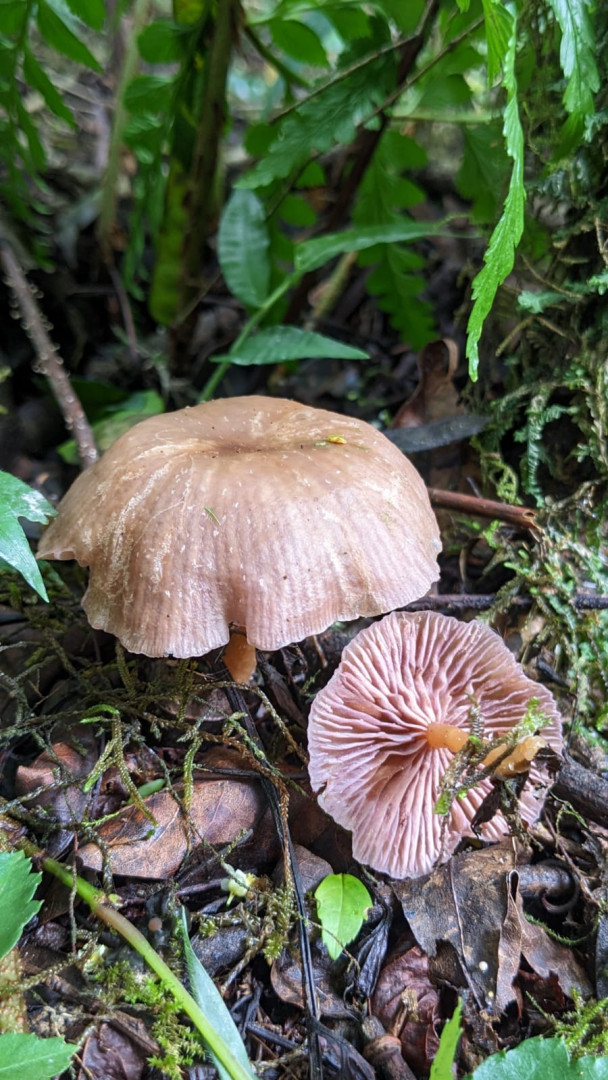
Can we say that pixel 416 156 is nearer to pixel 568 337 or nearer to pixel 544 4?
pixel 544 4

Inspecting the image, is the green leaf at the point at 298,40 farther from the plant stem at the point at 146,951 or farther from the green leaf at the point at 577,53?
the plant stem at the point at 146,951

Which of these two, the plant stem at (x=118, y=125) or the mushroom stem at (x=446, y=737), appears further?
the plant stem at (x=118, y=125)

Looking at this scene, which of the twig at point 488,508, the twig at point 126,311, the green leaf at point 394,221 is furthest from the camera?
the twig at point 126,311

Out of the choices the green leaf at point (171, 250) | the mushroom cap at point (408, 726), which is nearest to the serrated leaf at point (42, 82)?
the green leaf at point (171, 250)

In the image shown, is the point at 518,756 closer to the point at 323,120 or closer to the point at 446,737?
the point at 446,737

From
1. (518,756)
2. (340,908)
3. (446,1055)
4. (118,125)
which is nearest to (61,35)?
(118,125)

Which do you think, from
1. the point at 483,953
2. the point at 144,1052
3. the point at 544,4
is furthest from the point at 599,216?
the point at 144,1052

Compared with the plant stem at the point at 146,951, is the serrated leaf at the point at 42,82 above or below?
above
